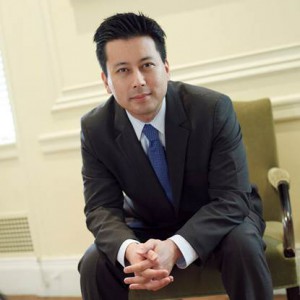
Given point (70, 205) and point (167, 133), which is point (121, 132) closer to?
point (167, 133)

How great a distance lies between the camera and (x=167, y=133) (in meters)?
1.54

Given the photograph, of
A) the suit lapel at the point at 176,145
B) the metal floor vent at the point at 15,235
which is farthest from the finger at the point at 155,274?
the metal floor vent at the point at 15,235

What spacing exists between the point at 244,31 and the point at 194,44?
28cm

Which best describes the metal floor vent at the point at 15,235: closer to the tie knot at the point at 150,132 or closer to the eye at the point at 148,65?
the tie knot at the point at 150,132

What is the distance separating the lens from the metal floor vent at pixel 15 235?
2690 millimetres

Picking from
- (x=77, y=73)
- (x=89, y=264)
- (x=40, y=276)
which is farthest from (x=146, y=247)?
(x=40, y=276)

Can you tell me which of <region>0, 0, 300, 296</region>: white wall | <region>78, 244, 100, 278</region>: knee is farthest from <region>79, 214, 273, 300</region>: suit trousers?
<region>0, 0, 300, 296</region>: white wall

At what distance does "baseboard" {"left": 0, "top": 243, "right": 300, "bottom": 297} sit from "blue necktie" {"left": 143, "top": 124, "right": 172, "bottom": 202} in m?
1.27

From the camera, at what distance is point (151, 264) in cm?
130

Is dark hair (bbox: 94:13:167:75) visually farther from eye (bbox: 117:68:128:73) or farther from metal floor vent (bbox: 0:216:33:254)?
metal floor vent (bbox: 0:216:33:254)

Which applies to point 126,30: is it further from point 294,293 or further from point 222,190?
point 294,293

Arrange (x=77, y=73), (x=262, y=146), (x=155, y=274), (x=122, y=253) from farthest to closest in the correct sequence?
(x=77, y=73) < (x=262, y=146) < (x=122, y=253) < (x=155, y=274)

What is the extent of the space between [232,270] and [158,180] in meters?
0.44

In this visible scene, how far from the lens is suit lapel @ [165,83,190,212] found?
5.00 feet
